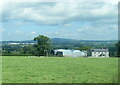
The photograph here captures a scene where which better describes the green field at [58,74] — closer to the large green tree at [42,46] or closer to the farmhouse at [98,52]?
the large green tree at [42,46]

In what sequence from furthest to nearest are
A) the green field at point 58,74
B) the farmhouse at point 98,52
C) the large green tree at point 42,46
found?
the farmhouse at point 98,52 → the large green tree at point 42,46 → the green field at point 58,74

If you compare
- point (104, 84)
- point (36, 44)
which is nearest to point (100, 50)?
point (36, 44)

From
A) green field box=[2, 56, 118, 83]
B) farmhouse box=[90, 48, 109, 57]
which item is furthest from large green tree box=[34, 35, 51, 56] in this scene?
green field box=[2, 56, 118, 83]

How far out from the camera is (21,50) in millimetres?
56625

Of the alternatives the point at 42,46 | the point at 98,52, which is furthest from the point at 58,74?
the point at 98,52

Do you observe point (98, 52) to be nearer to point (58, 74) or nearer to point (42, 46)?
point (42, 46)

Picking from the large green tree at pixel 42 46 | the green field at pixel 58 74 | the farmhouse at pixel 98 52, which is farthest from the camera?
the farmhouse at pixel 98 52

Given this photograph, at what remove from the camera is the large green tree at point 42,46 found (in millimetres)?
56328

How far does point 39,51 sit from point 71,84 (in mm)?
50492

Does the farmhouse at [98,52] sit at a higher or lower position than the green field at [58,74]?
lower

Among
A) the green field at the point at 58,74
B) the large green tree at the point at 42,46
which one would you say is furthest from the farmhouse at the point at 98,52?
the green field at the point at 58,74

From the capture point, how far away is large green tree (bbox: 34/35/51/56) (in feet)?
185

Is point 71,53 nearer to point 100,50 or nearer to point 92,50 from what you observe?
point 92,50

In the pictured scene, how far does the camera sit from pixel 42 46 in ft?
191
